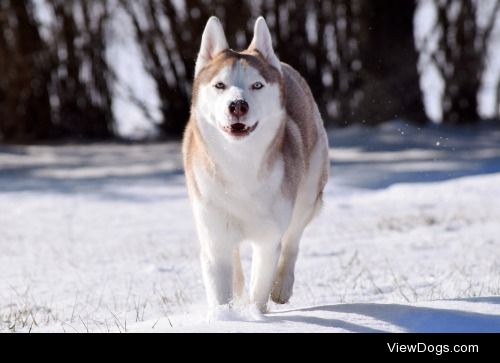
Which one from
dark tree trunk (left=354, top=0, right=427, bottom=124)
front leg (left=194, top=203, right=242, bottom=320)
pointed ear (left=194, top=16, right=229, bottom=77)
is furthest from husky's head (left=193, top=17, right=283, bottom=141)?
dark tree trunk (left=354, top=0, right=427, bottom=124)

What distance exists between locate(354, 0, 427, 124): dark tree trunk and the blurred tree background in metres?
0.02

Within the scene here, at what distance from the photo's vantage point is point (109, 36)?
595 inches

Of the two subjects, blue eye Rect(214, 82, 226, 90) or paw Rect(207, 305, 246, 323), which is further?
blue eye Rect(214, 82, 226, 90)

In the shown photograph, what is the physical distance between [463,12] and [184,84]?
4806 mm

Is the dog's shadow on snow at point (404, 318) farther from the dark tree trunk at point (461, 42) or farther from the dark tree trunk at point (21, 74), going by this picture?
the dark tree trunk at point (21, 74)

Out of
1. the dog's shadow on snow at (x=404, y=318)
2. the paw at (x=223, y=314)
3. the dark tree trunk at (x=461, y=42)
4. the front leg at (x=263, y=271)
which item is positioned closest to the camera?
the dog's shadow on snow at (x=404, y=318)

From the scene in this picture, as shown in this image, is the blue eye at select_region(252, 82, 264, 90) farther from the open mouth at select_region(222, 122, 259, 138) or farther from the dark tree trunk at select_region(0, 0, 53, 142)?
the dark tree trunk at select_region(0, 0, 53, 142)

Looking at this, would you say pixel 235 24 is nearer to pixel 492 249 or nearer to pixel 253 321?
pixel 492 249

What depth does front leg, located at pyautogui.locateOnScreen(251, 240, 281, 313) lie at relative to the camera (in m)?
4.13

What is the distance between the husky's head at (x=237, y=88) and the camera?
3867 mm

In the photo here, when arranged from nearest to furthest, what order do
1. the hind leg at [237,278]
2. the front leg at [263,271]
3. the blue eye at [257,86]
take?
1. the blue eye at [257,86]
2. the front leg at [263,271]
3. the hind leg at [237,278]

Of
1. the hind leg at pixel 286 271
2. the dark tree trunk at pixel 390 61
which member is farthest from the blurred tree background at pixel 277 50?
the hind leg at pixel 286 271

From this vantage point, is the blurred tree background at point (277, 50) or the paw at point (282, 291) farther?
the blurred tree background at point (277, 50)

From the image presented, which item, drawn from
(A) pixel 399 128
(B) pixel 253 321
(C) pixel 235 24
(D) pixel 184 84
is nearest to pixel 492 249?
(B) pixel 253 321
